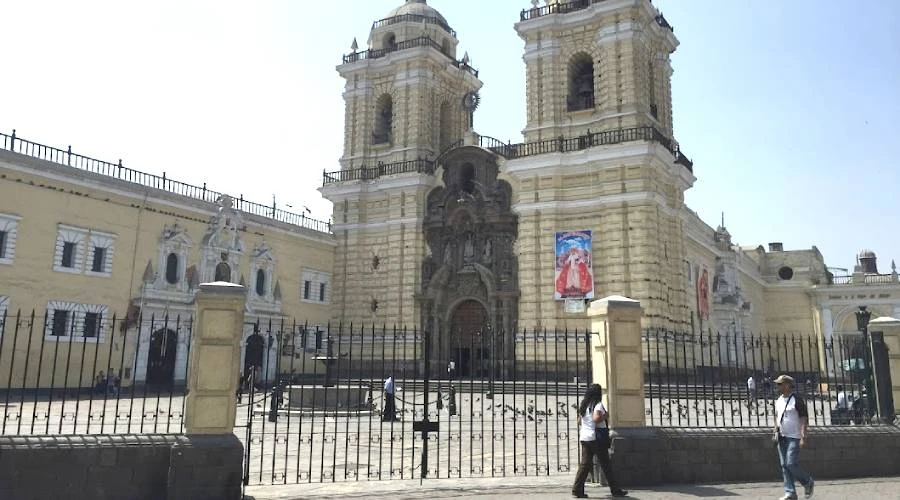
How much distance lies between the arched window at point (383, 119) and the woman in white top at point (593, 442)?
91.9 ft

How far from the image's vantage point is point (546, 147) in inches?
1147

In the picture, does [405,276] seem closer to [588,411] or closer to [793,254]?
[588,411]

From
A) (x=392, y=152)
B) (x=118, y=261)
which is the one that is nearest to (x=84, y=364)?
(x=118, y=261)

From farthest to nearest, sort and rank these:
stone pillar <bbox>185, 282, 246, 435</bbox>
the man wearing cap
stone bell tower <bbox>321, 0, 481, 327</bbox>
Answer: stone bell tower <bbox>321, 0, 481, 327</bbox> → the man wearing cap → stone pillar <bbox>185, 282, 246, 435</bbox>

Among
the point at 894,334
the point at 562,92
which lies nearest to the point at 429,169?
the point at 562,92

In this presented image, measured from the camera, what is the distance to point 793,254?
168ft

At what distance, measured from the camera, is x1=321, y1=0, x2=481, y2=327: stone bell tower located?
32500 mm

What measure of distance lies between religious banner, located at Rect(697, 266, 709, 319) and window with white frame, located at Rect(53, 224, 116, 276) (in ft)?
82.2

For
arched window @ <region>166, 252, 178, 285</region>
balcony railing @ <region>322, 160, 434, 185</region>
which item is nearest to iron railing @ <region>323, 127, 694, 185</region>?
balcony railing @ <region>322, 160, 434, 185</region>

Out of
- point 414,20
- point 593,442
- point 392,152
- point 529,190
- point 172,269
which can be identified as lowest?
point 593,442

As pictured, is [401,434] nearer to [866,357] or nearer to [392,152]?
[866,357]

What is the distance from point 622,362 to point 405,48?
27676 millimetres

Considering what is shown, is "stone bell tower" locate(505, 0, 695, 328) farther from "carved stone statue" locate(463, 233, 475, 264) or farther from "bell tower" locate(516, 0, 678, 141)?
"carved stone statue" locate(463, 233, 475, 264)

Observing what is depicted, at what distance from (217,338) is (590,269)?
20830 mm
